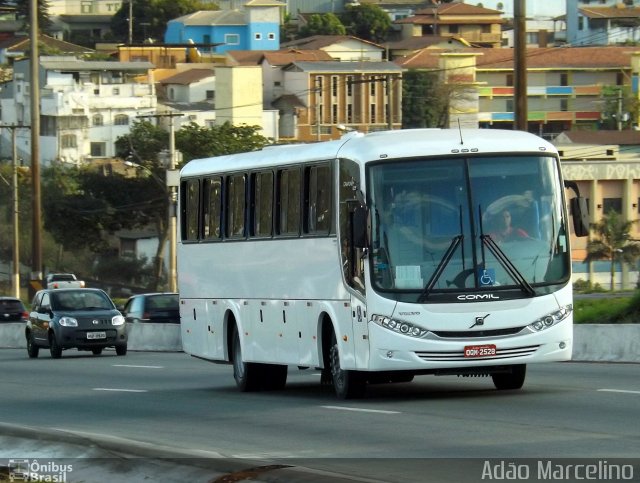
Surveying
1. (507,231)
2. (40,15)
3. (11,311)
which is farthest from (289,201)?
(40,15)

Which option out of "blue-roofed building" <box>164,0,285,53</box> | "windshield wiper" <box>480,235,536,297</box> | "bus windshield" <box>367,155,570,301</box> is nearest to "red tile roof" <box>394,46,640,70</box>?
"blue-roofed building" <box>164,0,285,53</box>

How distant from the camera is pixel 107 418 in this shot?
59.8 feet

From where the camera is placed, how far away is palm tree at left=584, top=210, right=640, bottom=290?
314 ft

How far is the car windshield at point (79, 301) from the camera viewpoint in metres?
37.1

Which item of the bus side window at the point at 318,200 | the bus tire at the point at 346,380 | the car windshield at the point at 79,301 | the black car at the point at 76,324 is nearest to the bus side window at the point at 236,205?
the bus side window at the point at 318,200

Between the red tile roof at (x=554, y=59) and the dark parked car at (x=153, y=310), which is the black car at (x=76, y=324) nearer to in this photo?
the dark parked car at (x=153, y=310)

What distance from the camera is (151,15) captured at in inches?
7229

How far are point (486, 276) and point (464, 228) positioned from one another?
56cm

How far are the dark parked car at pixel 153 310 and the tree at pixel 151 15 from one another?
139450 millimetres

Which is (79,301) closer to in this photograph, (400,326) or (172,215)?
(172,215)

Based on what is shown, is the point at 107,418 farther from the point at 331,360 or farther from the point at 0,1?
the point at 0,1

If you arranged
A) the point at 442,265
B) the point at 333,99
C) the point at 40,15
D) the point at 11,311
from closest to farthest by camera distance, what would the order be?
the point at 442,265 < the point at 11,311 < the point at 333,99 < the point at 40,15

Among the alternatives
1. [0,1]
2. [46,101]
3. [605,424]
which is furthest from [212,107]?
[605,424]

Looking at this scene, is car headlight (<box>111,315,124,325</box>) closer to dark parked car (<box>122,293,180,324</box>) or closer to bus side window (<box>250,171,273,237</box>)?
dark parked car (<box>122,293,180,324</box>)
